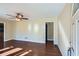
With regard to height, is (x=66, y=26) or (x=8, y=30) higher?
(x=66, y=26)

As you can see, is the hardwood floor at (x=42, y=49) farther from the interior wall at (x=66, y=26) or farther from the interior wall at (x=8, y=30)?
the interior wall at (x=8, y=30)

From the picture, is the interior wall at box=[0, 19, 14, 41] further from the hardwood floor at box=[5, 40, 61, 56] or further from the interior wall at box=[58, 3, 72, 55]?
the interior wall at box=[58, 3, 72, 55]

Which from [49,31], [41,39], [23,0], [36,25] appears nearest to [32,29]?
[36,25]

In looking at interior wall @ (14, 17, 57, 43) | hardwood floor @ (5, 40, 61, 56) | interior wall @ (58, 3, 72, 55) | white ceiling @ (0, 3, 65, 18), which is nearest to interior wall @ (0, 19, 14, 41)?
interior wall @ (14, 17, 57, 43)

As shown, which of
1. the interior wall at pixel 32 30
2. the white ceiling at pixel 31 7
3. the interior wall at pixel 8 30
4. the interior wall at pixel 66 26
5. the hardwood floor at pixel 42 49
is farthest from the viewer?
the interior wall at pixel 8 30

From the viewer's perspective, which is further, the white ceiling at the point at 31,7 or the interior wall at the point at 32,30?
the interior wall at the point at 32,30

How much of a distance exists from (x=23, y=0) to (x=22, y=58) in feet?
1.53

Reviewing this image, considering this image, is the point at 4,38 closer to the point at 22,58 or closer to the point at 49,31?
the point at 49,31

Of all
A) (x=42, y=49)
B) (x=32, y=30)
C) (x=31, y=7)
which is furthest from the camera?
(x=32, y=30)

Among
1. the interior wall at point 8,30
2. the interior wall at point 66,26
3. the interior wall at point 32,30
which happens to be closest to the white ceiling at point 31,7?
the interior wall at point 66,26

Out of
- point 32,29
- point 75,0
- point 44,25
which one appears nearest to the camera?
point 75,0

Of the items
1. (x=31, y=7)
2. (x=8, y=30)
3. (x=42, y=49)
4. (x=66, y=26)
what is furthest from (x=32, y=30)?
(x=66, y=26)

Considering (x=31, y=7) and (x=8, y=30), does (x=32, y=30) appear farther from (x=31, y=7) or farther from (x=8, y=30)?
(x=31, y=7)

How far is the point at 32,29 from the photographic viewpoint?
32.0ft
